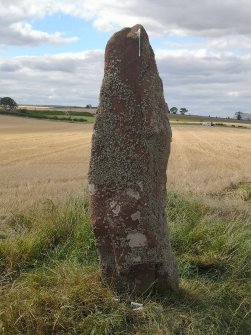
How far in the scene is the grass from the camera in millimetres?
4434

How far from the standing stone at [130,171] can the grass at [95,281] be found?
258 millimetres

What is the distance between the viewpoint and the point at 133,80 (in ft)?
16.1

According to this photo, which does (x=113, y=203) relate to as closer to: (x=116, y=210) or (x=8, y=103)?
(x=116, y=210)

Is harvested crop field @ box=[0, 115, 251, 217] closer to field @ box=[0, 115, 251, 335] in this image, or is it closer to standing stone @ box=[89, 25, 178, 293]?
field @ box=[0, 115, 251, 335]

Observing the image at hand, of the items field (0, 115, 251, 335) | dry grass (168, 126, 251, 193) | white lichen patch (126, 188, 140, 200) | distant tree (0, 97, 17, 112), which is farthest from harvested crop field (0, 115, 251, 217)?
distant tree (0, 97, 17, 112)

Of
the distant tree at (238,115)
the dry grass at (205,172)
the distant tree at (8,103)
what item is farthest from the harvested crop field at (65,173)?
the distant tree at (238,115)

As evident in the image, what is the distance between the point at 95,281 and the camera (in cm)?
511

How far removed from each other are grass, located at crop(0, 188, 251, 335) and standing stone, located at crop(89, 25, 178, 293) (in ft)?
0.85

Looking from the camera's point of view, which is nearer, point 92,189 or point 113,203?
point 113,203

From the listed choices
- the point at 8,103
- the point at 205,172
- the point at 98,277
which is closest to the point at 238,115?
the point at 8,103

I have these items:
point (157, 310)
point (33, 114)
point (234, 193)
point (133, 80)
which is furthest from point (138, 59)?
point (33, 114)

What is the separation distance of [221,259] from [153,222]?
4.87 ft

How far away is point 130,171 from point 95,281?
3.72 ft

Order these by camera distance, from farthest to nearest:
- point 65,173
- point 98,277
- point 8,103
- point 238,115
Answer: point 238,115, point 8,103, point 65,173, point 98,277
